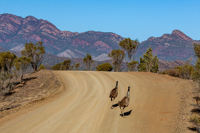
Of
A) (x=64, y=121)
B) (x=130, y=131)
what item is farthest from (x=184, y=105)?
(x=64, y=121)

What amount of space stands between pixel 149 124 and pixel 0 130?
8.58 m

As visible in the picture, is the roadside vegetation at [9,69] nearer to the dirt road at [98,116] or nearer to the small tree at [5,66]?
the small tree at [5,66]

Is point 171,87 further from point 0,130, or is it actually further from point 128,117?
point 0,130

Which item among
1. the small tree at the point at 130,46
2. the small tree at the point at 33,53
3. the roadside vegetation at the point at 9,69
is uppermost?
the small tree at the point at 130,46

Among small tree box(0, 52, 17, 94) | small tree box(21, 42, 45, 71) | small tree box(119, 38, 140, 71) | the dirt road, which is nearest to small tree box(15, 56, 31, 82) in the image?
small tree box(0, 52, 17, 94)

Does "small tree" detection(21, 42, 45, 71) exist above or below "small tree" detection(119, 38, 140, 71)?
below

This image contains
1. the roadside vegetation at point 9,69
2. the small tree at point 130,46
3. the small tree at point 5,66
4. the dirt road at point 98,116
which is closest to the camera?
the dirt road at point 98,116

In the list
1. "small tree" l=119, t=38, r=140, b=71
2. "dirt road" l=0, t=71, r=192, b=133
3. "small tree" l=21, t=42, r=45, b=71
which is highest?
"small tree" l=119, t=38, r=140, b=71

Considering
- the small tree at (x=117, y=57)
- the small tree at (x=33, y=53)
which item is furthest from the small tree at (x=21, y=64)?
the small tree at (x=117, y=57)

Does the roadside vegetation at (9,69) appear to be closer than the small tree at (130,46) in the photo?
Yes

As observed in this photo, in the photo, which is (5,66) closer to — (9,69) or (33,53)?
(9,69)

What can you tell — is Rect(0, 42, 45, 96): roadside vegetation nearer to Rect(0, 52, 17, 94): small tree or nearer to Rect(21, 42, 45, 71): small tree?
Rect(0, 52, 17, 94): small tree

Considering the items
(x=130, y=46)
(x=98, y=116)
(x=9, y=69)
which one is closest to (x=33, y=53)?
(x=9, y=69)

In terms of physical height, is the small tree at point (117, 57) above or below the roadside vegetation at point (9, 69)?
above
